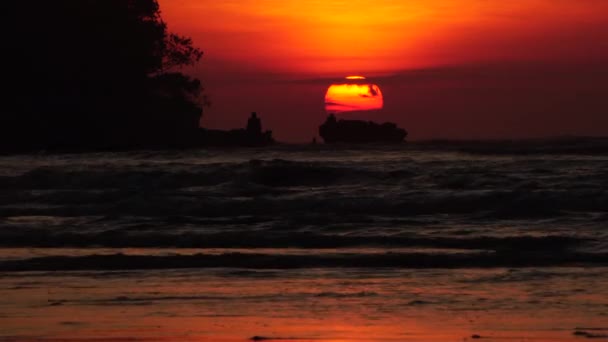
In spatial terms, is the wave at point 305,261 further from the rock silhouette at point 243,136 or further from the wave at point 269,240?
the rock silhouette at point 243,136

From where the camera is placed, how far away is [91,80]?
2140 inches

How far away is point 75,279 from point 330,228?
5.30 meters

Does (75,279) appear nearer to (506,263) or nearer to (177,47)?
(506,263)

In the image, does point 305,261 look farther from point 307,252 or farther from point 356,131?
point 356,131

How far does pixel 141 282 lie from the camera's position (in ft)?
35.0

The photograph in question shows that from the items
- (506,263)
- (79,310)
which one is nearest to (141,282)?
(79,310)

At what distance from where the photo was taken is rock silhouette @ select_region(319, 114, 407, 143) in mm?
58406

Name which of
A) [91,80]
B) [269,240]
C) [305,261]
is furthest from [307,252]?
[91,80]

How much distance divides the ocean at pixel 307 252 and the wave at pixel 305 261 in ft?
0.10

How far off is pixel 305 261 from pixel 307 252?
0.94 metres

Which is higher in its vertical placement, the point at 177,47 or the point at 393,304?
the point at 177,47

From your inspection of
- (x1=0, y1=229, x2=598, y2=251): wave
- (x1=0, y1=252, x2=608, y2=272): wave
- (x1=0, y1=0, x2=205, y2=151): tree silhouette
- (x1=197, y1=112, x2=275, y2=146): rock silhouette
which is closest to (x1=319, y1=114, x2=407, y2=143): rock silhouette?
(x1=197, y1=112, x2=275, y2=146): rock silhouette

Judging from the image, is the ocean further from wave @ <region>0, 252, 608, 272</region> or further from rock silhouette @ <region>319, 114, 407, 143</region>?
rock silhouette @ <region>319, 114, 407, 143</region>

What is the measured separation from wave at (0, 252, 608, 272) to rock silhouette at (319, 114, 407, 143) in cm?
4532
